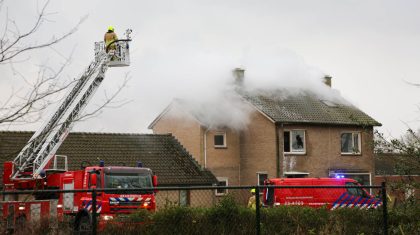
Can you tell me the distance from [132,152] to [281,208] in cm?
1955

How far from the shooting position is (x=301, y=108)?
36188 millimetres

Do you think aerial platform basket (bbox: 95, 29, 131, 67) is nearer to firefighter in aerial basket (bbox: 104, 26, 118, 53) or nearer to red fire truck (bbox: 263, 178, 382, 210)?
firefighter in aerial basket (bbox: 104, 26, 118, 53)

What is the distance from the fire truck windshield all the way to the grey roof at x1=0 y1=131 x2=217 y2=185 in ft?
36.6

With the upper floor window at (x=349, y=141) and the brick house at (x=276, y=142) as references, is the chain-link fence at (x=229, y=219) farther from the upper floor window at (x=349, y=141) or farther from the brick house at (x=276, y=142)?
the upper floor window at (x=349, y=141)

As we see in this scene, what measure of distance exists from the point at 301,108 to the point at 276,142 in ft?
11.5

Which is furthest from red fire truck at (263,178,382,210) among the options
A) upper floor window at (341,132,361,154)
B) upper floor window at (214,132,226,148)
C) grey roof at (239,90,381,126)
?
upper floor window at (341,132,361,154)

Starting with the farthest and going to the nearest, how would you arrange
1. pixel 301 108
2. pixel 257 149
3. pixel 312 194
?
pixel 301 108
pixel 257 149
pixel 312 194

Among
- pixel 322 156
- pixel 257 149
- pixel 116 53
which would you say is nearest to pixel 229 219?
pixel 116 53

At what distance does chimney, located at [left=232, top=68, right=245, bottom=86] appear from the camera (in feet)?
121

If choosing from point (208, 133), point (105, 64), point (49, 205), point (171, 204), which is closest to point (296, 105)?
point (208, 133)

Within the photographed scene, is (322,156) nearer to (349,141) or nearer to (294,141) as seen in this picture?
(294,141)

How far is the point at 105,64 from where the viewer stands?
764 inches

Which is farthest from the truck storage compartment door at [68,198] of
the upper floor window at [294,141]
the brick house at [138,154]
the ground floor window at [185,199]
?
the upper floor window at [294,141]

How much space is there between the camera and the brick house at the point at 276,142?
3409 centimetres
